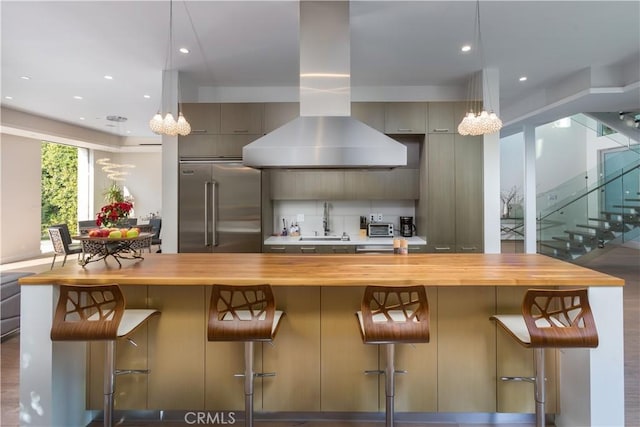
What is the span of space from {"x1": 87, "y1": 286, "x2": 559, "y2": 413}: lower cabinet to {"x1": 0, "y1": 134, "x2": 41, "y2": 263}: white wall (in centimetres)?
665

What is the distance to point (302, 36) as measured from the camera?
2.70 meters

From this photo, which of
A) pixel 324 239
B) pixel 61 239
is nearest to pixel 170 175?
pixel 324 239

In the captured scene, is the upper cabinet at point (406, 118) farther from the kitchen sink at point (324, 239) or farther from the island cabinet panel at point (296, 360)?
the island cabinet panel at point (296, 360)

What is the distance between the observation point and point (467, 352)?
2.24 metres

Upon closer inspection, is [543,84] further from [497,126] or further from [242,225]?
[242,225]

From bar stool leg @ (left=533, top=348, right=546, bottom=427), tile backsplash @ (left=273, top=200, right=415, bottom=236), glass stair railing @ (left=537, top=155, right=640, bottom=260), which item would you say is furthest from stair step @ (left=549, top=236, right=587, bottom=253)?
bar stool leg @ (left=533, top=348, right=546, bottom=427)

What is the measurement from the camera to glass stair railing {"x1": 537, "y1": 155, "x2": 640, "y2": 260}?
21.1ft

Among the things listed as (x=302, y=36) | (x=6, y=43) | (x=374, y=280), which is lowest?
(x=374, y=280)

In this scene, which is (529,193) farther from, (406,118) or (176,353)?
(176,353)

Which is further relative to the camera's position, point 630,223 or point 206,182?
point 630,223

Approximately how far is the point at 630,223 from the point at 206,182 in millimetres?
7470

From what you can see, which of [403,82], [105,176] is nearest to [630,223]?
[403,82]

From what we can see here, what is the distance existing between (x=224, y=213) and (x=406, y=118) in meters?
2.56

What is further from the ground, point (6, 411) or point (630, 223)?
point (630, 223)
